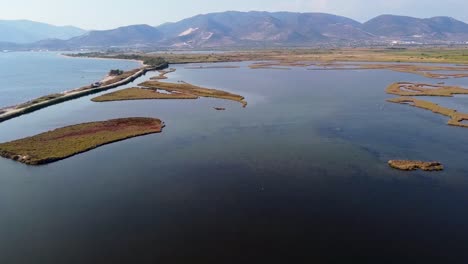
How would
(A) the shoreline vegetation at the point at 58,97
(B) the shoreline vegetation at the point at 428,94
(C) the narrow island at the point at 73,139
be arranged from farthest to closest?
1. (A) the shoreline vegetation at the point at 58,97
2. (B) the shoreline vegetation at the point at 428,94
3. (C) the narrow island at the point at 73,139

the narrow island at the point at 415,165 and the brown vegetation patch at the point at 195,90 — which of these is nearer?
the narrow island at the point at 415,165

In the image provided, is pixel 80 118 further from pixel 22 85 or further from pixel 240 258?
pixel 22 85

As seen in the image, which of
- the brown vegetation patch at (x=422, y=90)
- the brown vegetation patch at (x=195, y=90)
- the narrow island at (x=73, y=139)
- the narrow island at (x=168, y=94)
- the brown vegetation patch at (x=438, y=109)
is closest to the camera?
the narrow island at (x=73, y=139)

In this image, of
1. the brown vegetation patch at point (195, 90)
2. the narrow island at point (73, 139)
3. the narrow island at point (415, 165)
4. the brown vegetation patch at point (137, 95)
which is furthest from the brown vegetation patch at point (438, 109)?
the narrow island at point (73, 139)

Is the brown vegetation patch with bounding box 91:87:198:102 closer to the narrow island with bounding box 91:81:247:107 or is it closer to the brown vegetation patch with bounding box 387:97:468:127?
the narrow island with bounding box 91:81:247:107

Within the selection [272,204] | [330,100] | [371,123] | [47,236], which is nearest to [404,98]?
[330,100]

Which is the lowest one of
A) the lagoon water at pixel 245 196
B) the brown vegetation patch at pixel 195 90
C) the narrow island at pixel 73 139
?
the lagoon water at pixel 245 196

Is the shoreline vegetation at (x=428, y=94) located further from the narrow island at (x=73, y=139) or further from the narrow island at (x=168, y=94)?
the narrow island at (x=73, y=139)

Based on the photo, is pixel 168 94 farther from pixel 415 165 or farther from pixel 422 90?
pixel 422 90
